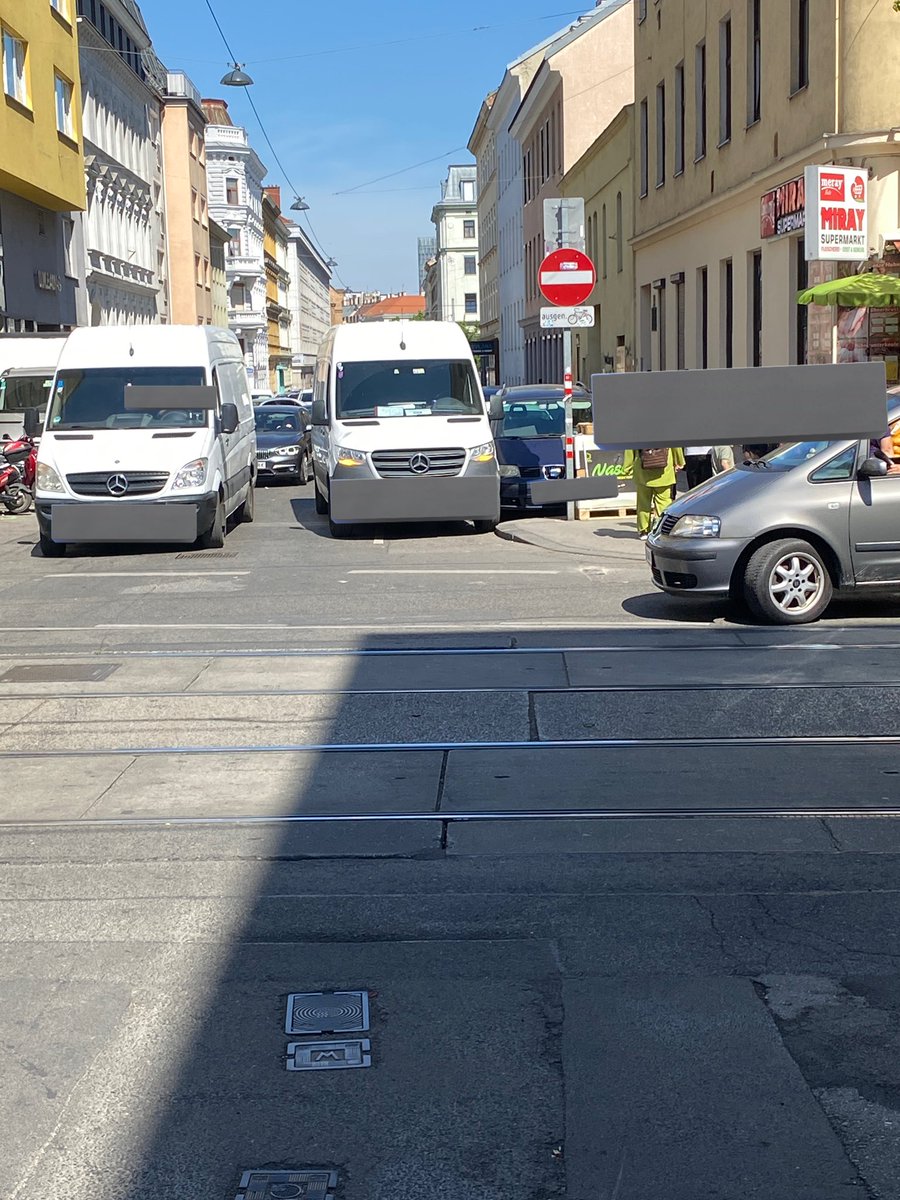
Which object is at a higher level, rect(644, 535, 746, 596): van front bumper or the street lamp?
the street lamp

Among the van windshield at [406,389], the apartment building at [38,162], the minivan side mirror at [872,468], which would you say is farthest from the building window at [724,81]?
the minivan side mirror at [872,468]

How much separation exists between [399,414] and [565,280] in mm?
3297

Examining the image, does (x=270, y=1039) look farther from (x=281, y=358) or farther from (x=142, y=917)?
(x=281, y=358)

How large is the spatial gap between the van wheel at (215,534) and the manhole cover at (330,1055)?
13232 mm

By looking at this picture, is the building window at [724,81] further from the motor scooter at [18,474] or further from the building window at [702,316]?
the motor scooter at [18,474]

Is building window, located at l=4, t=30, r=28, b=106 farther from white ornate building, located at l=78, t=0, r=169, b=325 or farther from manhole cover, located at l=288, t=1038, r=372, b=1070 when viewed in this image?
manhole cover, located at l=288, t=1038, r=372, b=1070

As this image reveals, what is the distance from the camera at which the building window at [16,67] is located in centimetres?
3456

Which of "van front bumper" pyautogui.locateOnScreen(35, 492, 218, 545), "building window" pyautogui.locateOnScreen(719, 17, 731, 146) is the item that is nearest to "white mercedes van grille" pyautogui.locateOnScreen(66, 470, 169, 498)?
"van front bumper" pyautogui.locateOnScreen(35, 492, 218, 545)

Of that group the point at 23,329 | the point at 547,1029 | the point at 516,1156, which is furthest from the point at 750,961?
→ the point at 23,329

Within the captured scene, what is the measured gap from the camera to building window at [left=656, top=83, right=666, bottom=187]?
33125mm

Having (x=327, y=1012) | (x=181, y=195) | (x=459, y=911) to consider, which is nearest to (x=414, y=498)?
(x=459, y=911)

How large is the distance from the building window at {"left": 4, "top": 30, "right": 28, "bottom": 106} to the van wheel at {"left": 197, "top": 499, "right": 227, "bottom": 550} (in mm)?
20735

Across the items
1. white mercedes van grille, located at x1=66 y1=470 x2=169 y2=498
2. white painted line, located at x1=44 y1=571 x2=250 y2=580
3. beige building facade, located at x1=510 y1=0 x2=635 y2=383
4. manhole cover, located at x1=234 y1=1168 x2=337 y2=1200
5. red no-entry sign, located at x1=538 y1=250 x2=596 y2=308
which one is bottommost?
manhole cover, located at x1=234 y1=1168 x2=337 y2=1200

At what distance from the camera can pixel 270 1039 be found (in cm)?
436
